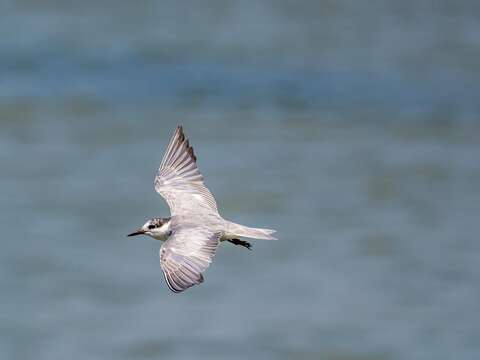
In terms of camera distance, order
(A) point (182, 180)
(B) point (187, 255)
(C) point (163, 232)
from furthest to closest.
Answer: (A) point (182, 180)
(C) point (163, 232)
(B) point (187, 255)

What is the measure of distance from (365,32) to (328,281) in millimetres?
11537

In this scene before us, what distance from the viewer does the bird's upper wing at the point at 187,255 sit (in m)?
7.87

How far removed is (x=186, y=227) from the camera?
8.80 metres

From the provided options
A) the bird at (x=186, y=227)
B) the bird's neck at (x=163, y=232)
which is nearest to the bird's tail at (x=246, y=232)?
the bird at (x=186, y=227)

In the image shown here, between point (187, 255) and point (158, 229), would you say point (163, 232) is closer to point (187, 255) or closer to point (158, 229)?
point (158, 229)

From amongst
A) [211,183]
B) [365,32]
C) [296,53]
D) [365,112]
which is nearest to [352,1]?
A: [365,32]

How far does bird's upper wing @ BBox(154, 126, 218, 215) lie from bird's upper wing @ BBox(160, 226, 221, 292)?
1.06 m

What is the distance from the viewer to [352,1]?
103ft

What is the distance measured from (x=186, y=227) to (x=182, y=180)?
1.25 m

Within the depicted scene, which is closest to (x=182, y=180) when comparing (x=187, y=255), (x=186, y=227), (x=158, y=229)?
(x=158, y=229)

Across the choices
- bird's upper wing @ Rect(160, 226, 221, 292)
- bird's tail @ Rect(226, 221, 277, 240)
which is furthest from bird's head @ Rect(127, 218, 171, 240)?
bird's tail @ Rect(226, 221, 277, 240)

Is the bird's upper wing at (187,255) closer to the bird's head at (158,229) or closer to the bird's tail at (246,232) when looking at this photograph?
the bird's tail at (246,232)

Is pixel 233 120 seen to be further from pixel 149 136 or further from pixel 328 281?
pixel 328 281

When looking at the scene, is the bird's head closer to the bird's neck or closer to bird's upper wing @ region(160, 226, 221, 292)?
the bird's neck
